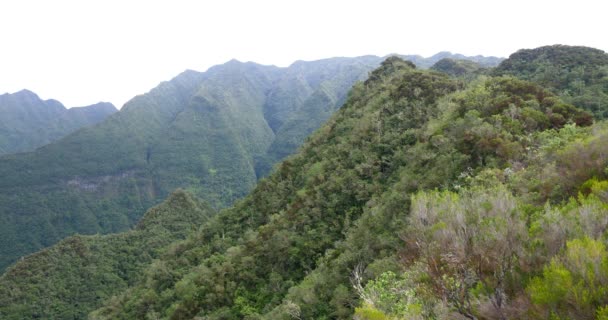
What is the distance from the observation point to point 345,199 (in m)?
35.6

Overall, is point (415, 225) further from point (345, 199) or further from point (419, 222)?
point (345, 199)

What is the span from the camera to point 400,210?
23812 mm

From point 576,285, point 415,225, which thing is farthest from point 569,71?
point 576,285

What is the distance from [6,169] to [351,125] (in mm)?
185572

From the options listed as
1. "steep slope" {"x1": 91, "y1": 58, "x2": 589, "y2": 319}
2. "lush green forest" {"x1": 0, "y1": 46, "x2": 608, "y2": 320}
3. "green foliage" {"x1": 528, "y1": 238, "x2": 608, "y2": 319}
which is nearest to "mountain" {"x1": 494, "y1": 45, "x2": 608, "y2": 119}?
"lush green forest" {"x1": 0, "y1": 46, "x2": 608, "y2": 320}

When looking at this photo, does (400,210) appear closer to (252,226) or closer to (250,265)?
(250,265)

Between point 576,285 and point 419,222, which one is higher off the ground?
point 576,285

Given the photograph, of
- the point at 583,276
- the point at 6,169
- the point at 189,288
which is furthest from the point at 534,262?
the point at 6,169

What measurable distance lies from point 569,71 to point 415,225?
61.9 metres

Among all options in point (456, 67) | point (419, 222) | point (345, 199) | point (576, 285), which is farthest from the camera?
point (456, 67)

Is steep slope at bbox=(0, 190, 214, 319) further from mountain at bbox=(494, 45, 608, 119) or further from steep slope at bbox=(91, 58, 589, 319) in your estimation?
mountain at bbox=(494, 45, 608, 119)

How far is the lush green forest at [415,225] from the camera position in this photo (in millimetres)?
7254

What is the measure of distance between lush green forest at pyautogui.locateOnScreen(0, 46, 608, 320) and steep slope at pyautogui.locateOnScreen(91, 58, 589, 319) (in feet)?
0.55

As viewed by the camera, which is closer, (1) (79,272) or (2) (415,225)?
(2) (415,225)
